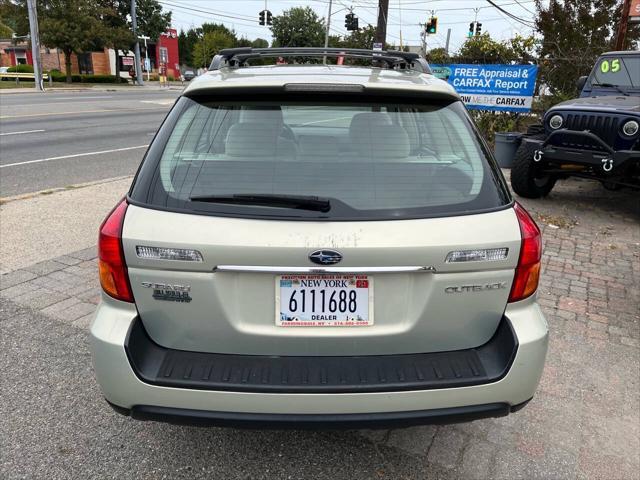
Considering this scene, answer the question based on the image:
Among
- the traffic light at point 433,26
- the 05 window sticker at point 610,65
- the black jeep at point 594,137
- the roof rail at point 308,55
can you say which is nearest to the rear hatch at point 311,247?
the roof rail at point 308,55

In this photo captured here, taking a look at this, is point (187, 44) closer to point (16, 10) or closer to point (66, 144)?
point (16, 10)

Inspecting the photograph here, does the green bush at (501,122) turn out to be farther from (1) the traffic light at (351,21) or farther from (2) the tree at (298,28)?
(2) the tree at (298,28)

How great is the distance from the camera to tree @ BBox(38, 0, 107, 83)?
143 feet

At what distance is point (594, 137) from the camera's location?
21.5 ft

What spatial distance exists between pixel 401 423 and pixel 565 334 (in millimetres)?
2370

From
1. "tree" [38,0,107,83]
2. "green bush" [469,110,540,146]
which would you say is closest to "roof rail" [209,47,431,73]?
"green bush" [469,110,540,146]

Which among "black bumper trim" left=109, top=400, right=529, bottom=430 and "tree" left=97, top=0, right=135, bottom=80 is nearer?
"black bumper trim" left=109, top=400, right=529, bottom=430

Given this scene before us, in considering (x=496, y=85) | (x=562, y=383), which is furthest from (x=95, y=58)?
(x=562, y=383)

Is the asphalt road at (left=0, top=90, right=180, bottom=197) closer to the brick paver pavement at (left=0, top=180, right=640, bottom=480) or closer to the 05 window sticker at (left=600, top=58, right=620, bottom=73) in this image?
the brick paver pavement at (left=0, top=180, right=640, bottom=480)

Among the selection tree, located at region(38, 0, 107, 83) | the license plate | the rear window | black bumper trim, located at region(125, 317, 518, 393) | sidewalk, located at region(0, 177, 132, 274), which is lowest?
sidewalk, located at region(0, 177, 132, 274)

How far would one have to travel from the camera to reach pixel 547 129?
7.35 m

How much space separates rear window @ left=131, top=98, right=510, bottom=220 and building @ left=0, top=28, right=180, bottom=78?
189 ft

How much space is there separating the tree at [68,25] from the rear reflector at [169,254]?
49.5 metres

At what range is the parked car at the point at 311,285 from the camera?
204cm
